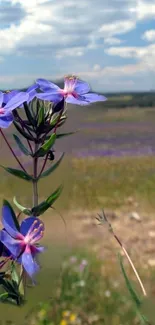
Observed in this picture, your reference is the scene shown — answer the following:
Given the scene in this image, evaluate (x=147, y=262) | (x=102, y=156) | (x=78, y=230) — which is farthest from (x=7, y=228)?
(x=102, y=156)

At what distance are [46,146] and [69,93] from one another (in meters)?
0.12

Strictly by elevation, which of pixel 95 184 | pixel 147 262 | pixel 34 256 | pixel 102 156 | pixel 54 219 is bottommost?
pixel 102 156

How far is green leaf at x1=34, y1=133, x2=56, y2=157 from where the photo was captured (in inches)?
31.0

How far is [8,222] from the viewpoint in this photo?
0.77 m

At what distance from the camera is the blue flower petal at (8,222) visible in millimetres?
763

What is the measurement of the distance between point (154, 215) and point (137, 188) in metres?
1.53

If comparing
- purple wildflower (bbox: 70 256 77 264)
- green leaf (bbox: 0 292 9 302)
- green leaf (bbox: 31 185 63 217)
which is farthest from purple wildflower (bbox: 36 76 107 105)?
purple wildflower (bbox: 70 256 77 264)

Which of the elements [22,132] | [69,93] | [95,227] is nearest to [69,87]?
[69,93]

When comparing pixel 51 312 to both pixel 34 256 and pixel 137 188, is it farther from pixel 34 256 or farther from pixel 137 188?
pixel 137 188

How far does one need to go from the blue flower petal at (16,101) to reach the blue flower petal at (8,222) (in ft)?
0.36

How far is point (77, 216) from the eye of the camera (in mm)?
7688

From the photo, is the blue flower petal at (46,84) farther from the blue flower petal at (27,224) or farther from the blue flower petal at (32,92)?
the blue flower petal at (27,224)

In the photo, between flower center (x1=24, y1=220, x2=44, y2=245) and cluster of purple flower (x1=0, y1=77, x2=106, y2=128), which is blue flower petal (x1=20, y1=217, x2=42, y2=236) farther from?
cluster of purple flower (x1=0, y1=77, x2=106, y2=128)

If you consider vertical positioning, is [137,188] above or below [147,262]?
below
